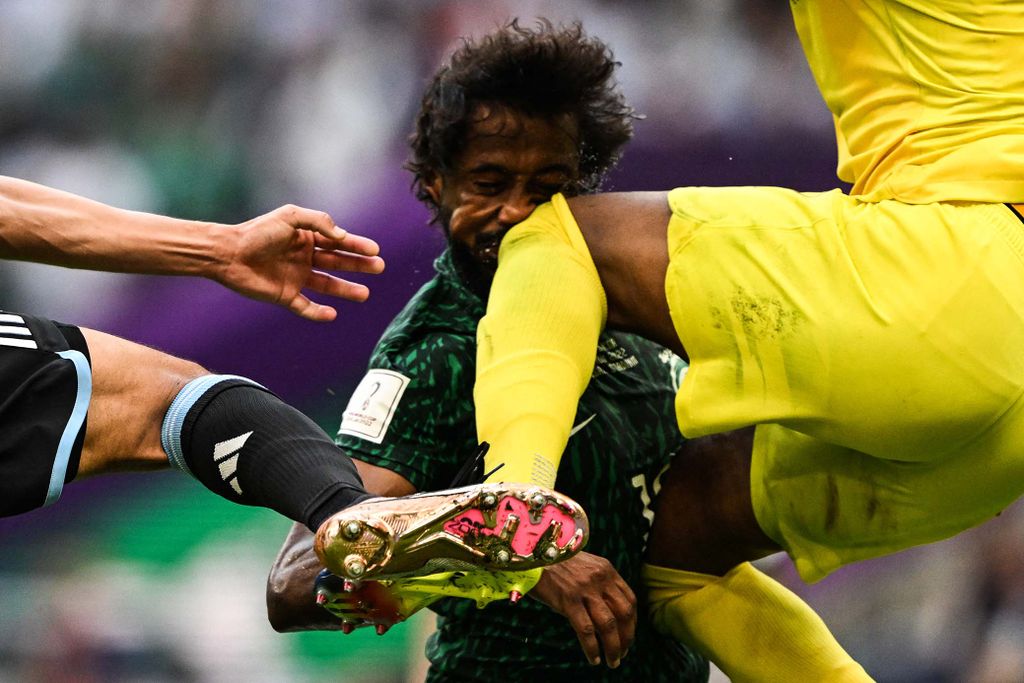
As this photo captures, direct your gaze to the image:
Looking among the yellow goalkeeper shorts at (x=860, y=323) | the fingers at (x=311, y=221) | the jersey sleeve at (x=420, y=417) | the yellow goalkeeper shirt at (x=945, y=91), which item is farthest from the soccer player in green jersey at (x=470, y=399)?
the yellow goalkeeper shirt at (x=945, y=91)

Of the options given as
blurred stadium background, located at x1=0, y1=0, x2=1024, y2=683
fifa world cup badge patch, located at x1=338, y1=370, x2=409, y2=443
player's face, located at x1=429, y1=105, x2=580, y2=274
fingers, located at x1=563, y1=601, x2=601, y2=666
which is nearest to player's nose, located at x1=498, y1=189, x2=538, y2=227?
player's face, located at x1=429, y1=105, x2=580, y2=274

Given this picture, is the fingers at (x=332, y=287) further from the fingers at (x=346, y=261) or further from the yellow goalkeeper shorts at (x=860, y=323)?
the yellow goalkeeper shorts at (x=860, y=323)

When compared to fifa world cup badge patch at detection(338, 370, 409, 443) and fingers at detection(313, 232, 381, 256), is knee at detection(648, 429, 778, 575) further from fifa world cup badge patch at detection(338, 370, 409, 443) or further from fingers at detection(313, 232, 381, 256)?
fingers at detection(313, 232, 381, 256)

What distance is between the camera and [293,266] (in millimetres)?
1721

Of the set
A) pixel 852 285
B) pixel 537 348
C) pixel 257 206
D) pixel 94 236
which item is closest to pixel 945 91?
pixel 852 285

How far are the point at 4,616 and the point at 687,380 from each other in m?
1.81

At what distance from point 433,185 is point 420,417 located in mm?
447

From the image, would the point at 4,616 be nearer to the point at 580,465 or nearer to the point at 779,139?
the point at 580,465

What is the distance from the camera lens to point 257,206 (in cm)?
291

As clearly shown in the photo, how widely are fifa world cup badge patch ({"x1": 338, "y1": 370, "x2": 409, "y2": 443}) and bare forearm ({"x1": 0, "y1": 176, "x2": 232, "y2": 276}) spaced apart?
0.38 metres

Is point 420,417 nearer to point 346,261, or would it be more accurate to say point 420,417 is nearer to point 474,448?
point 474,448

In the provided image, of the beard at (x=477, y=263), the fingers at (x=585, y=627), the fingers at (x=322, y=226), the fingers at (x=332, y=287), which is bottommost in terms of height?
the fingers at (x=585, y=627)

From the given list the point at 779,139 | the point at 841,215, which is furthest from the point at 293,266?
the point at 779,139

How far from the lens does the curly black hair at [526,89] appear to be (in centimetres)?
204
